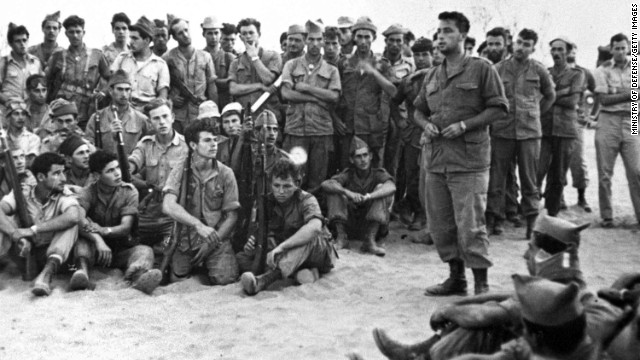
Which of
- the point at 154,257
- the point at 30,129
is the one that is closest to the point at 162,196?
the point at 154,257

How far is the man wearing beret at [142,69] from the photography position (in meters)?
8.33

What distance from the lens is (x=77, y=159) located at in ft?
23.5

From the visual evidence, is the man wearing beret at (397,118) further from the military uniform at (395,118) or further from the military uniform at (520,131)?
the military uniform at (520,131)

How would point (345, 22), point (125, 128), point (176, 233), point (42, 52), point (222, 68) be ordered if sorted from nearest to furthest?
point (176, 233), point (125, 128), point (222, 68), point (42, 52), point (345, 22)

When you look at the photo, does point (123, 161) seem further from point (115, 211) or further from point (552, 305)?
point (552, 305)

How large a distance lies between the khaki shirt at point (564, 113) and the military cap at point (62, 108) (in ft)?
15.8

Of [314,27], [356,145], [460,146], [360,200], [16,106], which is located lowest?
[360,200]

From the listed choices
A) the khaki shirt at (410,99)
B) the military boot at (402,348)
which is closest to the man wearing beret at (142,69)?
the khaki shirt at (410,99)

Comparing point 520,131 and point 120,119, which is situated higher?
point 120,119

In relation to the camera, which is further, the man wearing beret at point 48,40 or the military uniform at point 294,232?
the man wearing beret at point 48,40

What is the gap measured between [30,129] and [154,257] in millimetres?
2330

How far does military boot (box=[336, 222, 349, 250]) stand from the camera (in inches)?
299

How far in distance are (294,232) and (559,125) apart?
353 centimetres

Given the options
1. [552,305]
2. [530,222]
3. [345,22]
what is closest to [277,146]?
[345,22]
